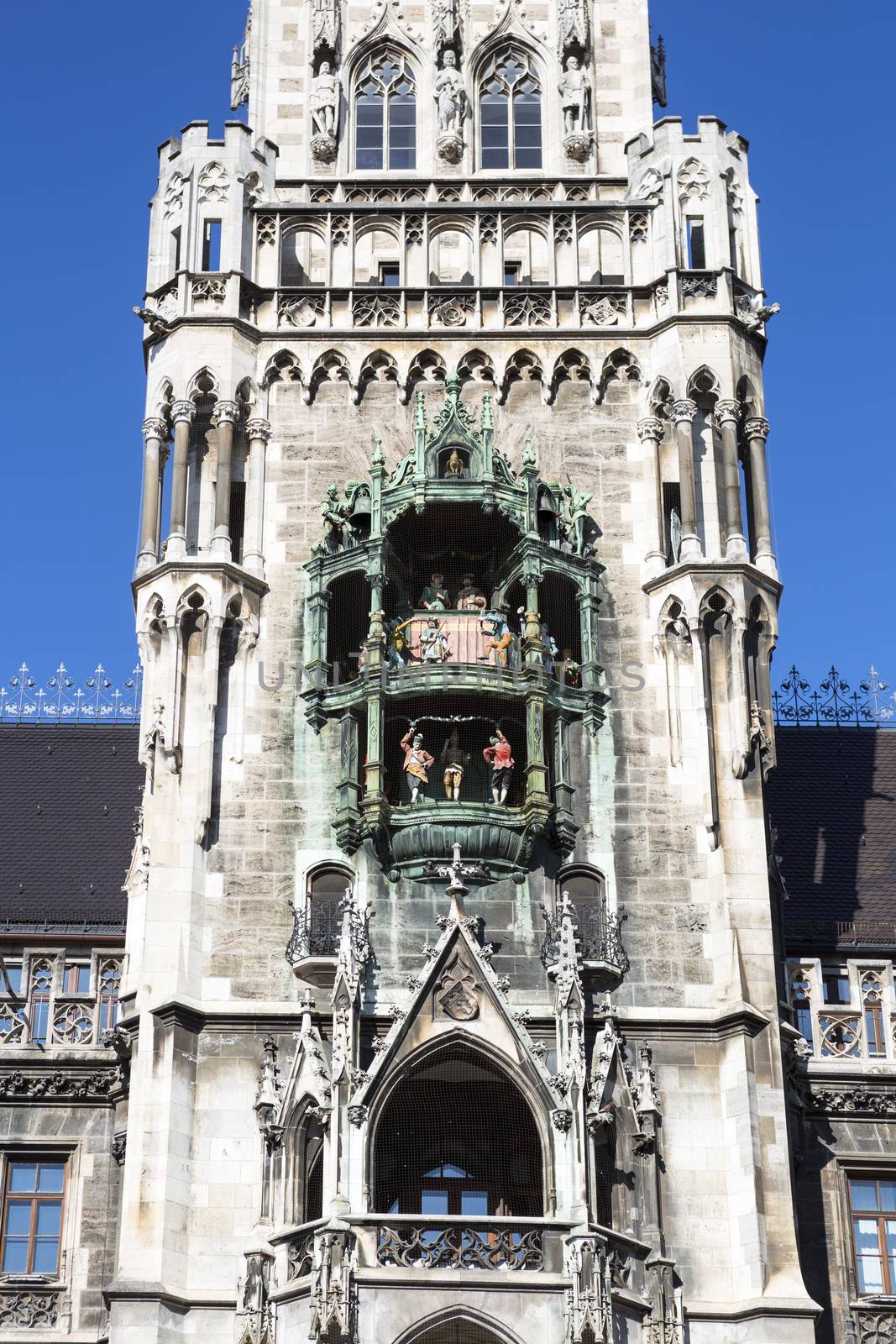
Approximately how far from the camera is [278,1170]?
2870 centimetres

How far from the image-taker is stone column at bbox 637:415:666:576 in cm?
3275

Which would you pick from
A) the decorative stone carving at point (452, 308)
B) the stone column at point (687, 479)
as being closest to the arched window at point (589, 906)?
the stone column at point (687, 479)

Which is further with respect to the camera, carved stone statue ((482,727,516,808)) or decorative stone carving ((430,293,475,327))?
decorative stone carving ((430,293,475,327))

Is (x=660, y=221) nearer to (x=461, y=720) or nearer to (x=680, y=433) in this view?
(x=680, y=433)

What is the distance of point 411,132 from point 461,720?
375 inches

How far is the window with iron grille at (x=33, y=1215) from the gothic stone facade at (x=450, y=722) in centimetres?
28

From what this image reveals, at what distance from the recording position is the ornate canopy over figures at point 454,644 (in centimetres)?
3066

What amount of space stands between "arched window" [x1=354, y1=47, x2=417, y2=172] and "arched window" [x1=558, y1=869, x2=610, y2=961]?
10.8m

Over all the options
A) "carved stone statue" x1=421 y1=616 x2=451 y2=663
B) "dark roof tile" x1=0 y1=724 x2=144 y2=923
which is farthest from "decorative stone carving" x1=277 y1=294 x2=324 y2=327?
"dark roof tile" x1=0 y1=724 x2=144 y2=923

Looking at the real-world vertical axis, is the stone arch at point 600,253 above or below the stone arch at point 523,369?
above

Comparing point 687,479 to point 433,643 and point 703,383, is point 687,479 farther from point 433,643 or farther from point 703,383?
point 433,643

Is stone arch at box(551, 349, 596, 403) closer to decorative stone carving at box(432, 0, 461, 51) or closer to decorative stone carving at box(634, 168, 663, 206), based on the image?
decorative stone carving at box(634, 168, 663, 206)

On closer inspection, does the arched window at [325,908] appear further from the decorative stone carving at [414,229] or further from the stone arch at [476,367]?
the decorative stone carving at [414,229]

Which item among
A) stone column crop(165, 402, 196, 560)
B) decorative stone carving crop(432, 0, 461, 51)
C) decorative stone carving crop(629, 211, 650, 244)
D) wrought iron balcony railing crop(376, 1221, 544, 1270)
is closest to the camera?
wrought iron balcony railing crop(376, 1221, 544, 1270)
